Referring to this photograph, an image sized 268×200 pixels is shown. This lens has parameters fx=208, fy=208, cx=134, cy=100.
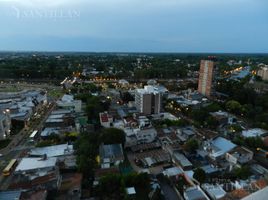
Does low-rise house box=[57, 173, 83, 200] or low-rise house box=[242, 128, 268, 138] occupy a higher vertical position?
low-rise house box=[242, 128, 268, 138]

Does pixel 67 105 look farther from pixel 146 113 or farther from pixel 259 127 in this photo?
pixel 259 127

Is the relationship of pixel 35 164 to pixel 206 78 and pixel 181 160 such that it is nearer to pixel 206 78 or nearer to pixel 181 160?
pixel 181 160

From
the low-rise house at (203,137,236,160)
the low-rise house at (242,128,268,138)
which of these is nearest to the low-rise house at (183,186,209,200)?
the low-rise house at (203,137,236,160)

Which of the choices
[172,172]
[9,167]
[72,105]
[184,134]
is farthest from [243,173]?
[72,105]

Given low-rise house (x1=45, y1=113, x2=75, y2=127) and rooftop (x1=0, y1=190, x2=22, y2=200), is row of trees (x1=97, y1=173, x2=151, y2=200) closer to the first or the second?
rooftop (x1=0, y1=190, x2=22, y2=200)

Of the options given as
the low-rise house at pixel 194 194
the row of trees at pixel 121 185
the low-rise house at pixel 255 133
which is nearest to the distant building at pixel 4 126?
the row of trees at pixel 121 185

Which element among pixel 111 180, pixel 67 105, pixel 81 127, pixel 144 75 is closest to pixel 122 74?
pixel 144 75
